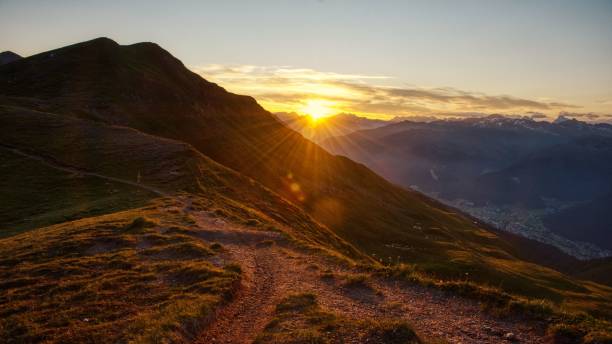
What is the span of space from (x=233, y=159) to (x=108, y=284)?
3798 inches

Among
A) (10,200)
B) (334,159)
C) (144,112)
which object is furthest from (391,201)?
(10,200)

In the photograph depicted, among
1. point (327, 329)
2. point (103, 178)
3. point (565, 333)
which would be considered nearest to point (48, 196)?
point (103, 178)

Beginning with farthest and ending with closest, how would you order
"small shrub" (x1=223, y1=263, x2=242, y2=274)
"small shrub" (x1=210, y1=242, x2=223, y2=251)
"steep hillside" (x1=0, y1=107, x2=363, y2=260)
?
1. "steep hillside" (x1=0, y1=107, x2=363, y2=260)
2. "small shrub" (x1=210, y1=242, x2=223, y2=251)
3. "small shrub" (x1=223, y1=263, x2=242, y2=274)

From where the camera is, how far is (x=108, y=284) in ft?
71.1

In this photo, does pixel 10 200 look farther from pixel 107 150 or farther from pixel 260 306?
pixel 260 306

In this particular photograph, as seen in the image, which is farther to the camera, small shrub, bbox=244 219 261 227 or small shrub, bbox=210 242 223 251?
small shrub, bbox=244 219 261 227

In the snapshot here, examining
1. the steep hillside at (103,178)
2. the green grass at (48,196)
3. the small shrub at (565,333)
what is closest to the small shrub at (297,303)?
the small shrub at (565,333)

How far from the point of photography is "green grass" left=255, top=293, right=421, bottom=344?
16.5 metres

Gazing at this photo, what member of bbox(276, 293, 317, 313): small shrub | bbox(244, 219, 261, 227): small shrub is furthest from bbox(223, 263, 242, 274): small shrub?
bbox(244, 219, 261, 227): small shrub

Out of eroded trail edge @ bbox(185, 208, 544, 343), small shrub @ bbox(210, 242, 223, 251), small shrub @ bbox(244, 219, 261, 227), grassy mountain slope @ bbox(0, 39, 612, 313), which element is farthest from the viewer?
grassy mountain slope @ bbox(0, 39, 612, 313)

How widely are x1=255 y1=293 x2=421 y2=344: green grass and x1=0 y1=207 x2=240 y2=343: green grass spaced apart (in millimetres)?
3744

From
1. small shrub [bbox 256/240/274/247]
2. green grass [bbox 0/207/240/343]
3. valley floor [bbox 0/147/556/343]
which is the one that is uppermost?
green grass [bbox 0/207/240/343]

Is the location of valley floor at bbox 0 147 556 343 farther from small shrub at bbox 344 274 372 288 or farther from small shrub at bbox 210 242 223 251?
small shrub at bbox 210 242 223 251

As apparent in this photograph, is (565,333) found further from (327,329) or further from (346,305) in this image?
(327,329)
